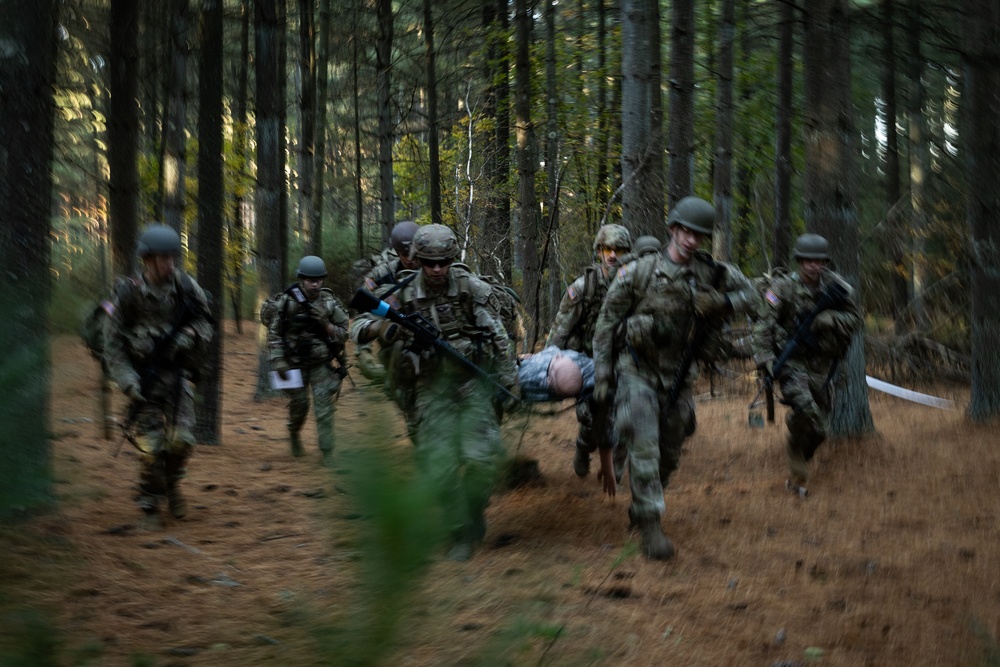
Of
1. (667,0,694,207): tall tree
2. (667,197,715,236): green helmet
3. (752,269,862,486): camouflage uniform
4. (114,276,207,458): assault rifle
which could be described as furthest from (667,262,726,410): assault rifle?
(667,0,694,207): tall tree

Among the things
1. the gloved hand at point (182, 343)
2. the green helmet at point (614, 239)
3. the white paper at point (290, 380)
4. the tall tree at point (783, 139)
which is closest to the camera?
the gloved hand at point (182, 343)

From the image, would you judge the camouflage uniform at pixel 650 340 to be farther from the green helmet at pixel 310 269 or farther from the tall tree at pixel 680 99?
the green helmet at pixel 310 269

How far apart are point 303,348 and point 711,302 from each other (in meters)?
5.75

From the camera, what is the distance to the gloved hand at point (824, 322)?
8180mm

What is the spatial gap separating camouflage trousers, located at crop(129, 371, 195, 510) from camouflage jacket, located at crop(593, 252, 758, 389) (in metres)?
3.30

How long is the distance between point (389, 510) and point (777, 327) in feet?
25.0

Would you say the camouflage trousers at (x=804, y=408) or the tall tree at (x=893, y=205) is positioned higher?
the tall tree at (x=893, y=205)

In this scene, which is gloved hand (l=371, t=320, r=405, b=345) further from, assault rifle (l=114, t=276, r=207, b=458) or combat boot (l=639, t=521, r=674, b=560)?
combat boot (l=639, t=521, r=674, b=560)

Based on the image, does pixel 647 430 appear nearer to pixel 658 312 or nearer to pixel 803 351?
pixel 658 312

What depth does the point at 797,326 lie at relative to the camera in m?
8.41

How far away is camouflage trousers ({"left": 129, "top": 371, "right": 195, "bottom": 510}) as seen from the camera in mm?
7316

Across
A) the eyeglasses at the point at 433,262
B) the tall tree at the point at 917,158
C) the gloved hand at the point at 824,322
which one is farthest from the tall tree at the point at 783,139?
the eyeglasses at the point at 433,262

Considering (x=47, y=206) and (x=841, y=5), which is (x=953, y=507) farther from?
(x=47, y=206)

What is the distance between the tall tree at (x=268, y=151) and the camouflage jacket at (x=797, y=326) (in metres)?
8.33
